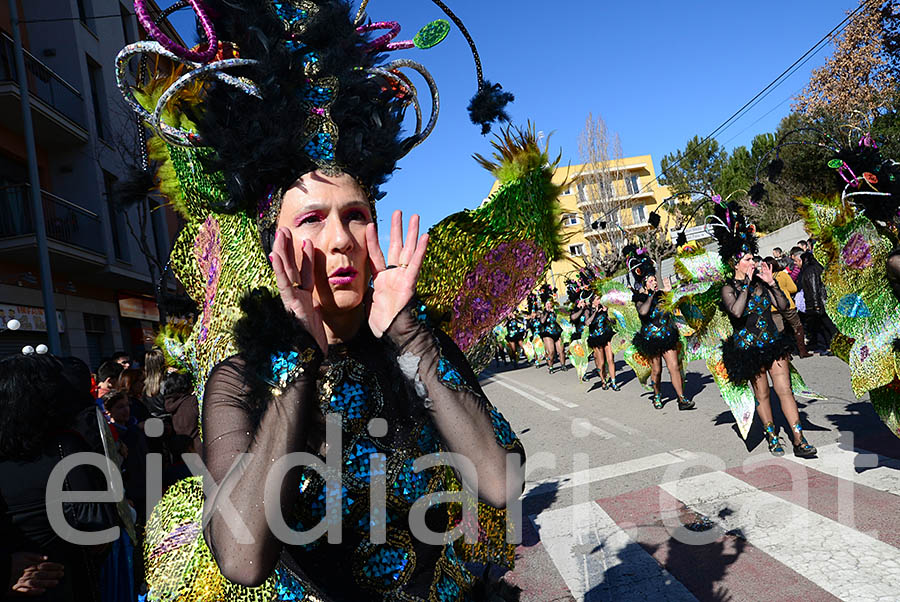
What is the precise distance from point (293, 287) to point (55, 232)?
15.7 m

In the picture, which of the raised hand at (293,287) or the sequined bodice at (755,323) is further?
the sequined bodice at (755,323)

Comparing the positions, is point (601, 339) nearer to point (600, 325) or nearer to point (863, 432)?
point (600, 325)

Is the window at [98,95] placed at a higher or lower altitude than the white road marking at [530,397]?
higher

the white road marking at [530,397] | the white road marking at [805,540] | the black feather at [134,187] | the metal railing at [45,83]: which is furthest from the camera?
the metal railing at [45,83]

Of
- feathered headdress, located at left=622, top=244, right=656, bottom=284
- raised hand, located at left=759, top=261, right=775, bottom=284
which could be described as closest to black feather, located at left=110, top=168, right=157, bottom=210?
raised hand, located at left=759, top=261, right=775, bottom=284

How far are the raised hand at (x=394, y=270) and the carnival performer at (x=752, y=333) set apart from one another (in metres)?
5.32

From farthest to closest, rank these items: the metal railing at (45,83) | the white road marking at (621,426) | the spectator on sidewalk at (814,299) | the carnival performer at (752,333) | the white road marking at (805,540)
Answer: the metal railing at (45,83) < the spectator on sidewalk at (814,299) < the white road marking at (621,426) < the carnival performer at (752,333) < the white road marking at (805,540)

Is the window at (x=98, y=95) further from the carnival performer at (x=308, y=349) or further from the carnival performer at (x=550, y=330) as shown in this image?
the carnival performer at (x=308, y=349)


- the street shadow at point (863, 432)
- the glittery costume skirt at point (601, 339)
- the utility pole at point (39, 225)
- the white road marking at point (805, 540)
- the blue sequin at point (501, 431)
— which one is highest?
the utility pole at point (39, 225)

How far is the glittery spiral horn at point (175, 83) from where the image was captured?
1.62 m

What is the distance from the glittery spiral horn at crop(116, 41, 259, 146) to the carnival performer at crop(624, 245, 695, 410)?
8.29 metres

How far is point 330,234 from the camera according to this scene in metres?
1.61

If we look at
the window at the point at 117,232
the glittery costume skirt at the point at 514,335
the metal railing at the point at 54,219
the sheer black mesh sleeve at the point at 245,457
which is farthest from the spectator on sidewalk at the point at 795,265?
the window at the point at 117,232

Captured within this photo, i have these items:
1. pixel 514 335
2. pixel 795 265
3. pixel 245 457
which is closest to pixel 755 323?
pixel 245 457
